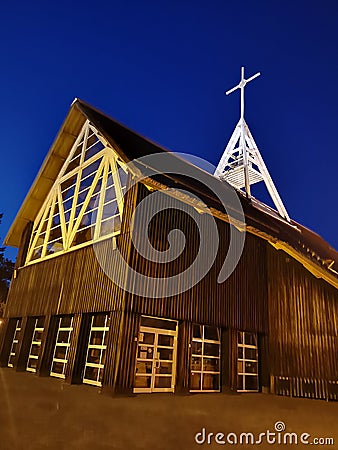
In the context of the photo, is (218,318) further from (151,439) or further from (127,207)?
(151,439)

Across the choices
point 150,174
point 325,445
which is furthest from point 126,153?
point 325,445

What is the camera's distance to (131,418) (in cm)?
577

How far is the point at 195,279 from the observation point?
986 cm

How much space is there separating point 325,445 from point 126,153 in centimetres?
714

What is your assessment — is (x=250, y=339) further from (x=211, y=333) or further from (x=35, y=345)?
(x=35, y=345)

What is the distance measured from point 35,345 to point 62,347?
202 centimetres

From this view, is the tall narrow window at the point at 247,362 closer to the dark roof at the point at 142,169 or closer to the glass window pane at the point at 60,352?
the dark roof at the point at 142,169

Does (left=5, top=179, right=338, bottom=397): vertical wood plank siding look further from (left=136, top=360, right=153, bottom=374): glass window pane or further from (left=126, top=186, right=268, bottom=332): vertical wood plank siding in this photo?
(left=136, top=360, right=153, bottom=374): glass window pane

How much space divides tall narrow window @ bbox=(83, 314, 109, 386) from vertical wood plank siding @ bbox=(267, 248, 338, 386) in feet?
17.9

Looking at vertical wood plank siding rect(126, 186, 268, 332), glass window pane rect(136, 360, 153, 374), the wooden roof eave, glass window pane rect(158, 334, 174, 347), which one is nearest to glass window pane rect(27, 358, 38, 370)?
glass window pane rect(136, 360, 153, 374)

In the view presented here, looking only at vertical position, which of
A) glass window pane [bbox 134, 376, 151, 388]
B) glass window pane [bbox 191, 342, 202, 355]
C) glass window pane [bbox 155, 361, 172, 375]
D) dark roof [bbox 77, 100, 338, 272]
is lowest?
glass window pane [bbox 134, 376, 151, 388]

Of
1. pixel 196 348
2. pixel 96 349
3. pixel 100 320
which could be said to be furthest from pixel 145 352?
pixel 196 348

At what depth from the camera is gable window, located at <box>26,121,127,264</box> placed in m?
10.3

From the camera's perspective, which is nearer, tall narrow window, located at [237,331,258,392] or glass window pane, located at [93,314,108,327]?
glass window pane, located at [93,314,108,327]
